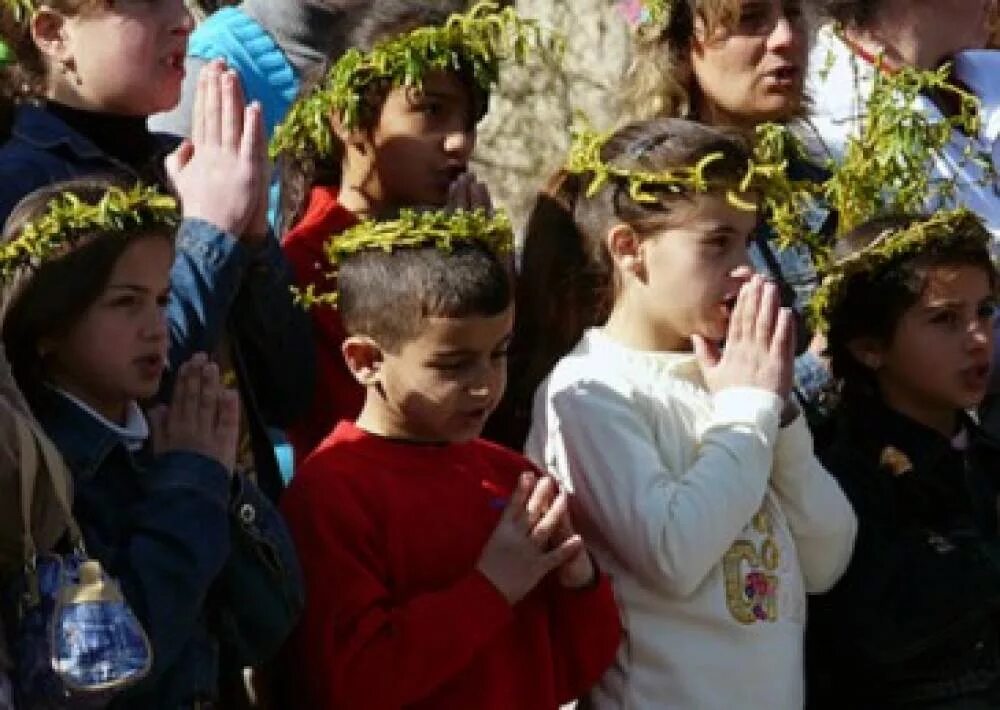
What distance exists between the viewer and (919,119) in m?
4.86

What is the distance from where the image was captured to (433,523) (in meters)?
4.11

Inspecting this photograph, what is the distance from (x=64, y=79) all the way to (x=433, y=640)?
123 cm

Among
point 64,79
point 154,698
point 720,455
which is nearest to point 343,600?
point 154,698

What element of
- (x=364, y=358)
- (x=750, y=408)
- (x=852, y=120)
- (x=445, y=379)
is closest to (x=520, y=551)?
(x=445, y=379)

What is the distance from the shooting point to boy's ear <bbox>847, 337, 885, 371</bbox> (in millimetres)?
4832

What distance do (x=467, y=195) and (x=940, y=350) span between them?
98 centimetres

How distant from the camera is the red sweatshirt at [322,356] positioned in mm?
4562

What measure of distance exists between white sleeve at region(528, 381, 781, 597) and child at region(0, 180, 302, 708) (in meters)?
0.68

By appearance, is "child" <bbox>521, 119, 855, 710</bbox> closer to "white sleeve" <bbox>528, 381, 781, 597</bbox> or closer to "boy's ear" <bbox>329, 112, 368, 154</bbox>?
"white sleeve" <bbox>528, 381, 781, 597</bbox>

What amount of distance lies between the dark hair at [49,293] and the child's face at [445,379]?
0.59 metres

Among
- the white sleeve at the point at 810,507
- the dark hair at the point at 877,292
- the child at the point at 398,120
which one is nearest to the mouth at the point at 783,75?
the dark hair at the point at 877,292

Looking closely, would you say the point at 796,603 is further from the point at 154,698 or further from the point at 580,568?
the point at 154,698

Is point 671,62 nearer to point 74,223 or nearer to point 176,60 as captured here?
point 176,60

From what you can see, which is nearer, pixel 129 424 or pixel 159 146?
pixel 129 424
